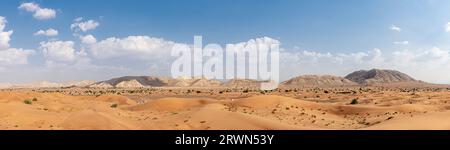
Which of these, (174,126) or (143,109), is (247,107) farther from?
(174,126)

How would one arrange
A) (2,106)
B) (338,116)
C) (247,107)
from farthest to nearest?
(247,107), (338,116), (2,106)

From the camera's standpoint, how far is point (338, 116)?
35.8 m
